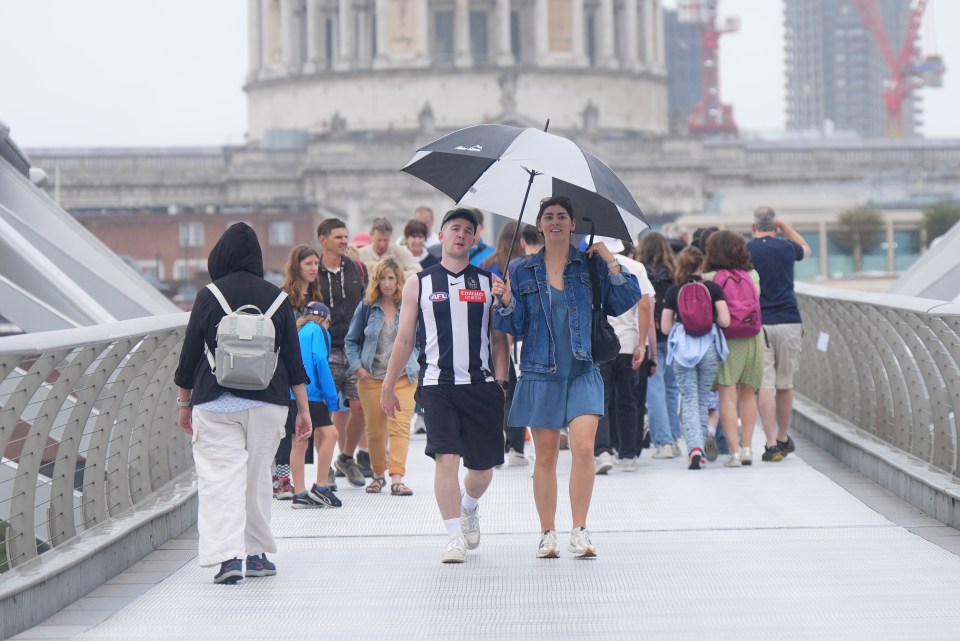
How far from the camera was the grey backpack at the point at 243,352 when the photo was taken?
8727 millimetres

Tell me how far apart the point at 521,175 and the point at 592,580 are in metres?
2.36

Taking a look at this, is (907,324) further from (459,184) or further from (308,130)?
(308,130)

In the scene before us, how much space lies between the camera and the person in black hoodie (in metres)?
8.90

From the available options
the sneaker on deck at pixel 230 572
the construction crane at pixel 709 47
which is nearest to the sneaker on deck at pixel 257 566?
the sneaker on deck at pixel 230 572

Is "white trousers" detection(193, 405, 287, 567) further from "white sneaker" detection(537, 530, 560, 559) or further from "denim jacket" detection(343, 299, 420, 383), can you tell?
"denim jacket" detection(343, 299, 420, 383)

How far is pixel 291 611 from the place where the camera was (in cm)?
837

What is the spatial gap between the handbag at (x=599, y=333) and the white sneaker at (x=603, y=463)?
3.98 m

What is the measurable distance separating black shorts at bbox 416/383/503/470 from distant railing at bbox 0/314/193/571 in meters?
1.70

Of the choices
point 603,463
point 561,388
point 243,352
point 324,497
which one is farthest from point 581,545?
point 603,463

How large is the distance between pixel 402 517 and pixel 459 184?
2.58m

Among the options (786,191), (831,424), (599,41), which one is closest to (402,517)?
(831,424)

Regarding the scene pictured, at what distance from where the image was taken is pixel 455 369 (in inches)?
371

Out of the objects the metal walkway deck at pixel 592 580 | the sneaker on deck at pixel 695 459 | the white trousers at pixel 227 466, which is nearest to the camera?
the metal walkway deck at pixel 592 580

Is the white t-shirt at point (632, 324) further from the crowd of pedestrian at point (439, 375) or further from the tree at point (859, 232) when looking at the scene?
the tree at point (859, 232)
